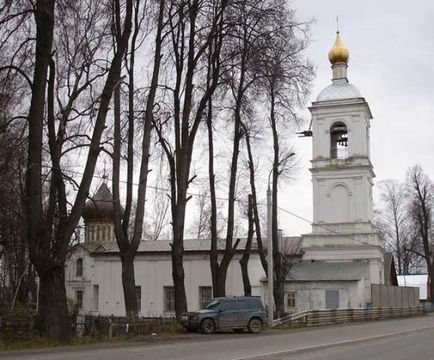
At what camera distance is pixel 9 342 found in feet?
69.8

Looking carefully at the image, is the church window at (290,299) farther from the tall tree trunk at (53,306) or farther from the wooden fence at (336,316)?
the tall tree trunk at (53,306)

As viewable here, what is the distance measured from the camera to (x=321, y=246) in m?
54.3

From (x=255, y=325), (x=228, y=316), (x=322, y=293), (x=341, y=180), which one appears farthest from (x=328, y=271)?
(x=228, y=316)

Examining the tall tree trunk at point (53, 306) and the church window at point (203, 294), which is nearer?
the tall tree trunk at point (53, 306)

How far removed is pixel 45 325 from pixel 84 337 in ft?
7.70

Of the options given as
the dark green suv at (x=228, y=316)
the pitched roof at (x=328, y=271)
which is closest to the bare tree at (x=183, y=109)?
the dark green suv at (x=228, y=316)

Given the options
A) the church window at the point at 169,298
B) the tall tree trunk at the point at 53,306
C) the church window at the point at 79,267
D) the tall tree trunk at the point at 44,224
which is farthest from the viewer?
the church window at the point at 79,267

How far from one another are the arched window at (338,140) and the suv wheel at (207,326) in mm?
29772

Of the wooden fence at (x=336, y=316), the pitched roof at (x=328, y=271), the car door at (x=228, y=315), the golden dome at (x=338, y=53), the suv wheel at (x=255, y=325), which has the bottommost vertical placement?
the wooden fence at (x=336, y=316)

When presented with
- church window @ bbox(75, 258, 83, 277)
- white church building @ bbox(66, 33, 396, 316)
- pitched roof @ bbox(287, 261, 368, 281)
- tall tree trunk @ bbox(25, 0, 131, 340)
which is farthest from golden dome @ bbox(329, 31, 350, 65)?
tall tree trunk @ bbox(25, 0, 131, 340)

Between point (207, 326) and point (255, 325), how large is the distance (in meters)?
2.46

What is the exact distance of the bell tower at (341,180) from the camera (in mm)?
54000

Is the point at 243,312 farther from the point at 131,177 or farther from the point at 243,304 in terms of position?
the point at 131,177

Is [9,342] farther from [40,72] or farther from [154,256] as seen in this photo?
[154,256]
